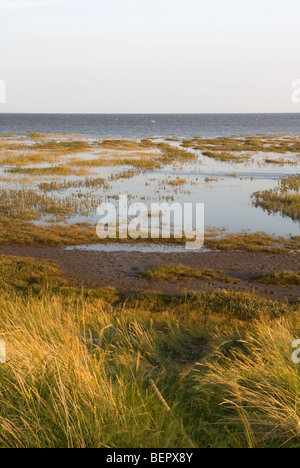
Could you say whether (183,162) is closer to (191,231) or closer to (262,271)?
(191,231)

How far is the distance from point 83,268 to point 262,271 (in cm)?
545

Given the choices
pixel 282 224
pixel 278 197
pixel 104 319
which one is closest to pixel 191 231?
pixel 282 224

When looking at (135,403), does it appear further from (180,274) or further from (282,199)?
(282,199)

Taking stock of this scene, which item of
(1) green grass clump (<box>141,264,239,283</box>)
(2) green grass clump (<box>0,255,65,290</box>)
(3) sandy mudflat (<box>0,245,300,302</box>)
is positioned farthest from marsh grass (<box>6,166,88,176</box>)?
(1) green grass clump (<box>141,264,239,283</box>)

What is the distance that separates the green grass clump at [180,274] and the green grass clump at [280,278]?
742 millimetres

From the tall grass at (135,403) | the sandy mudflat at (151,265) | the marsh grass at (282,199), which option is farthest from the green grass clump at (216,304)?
the marsh grass at (282,199)

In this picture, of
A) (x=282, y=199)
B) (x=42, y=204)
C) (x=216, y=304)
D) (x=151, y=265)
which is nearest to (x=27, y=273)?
(x=151, y=265)

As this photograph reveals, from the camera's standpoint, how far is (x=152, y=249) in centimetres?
1636

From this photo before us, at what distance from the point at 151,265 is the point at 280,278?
3.90m

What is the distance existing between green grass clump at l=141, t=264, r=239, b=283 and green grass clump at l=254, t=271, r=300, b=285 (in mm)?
742

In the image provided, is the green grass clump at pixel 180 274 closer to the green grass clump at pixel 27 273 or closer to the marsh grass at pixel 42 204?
the green grass clump at pixel 27 273

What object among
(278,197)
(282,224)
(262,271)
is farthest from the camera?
(278,197)

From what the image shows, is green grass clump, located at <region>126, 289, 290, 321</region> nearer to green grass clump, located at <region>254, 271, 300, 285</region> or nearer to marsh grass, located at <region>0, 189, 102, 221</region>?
green grass clump, located at <region>254, 271, 300, 285</region>
